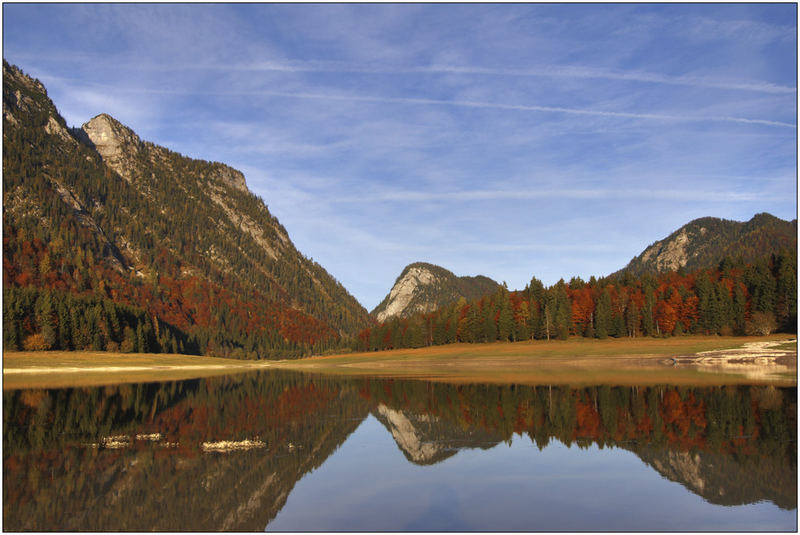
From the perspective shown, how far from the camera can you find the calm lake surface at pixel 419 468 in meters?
13.6

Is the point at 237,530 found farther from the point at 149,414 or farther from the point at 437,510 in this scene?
the point at 149,414

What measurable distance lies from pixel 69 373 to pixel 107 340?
A: 36.8 m

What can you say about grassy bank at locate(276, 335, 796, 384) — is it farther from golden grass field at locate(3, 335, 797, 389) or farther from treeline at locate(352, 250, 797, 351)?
treeline at locate(352, 250, 797, 351)

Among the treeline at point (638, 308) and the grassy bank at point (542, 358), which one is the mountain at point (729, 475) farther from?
the treeline at point (638, 308)

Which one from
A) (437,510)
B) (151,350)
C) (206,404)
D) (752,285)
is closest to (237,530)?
(437,510)

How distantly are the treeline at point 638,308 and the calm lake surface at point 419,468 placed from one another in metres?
84.8

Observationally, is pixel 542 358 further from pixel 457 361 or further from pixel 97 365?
pixel 97 365

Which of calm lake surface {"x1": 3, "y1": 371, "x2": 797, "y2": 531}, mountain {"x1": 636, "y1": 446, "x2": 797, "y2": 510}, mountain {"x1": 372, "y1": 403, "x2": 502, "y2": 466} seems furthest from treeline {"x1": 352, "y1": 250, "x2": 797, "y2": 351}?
mountain {"x1": 636, "y1": 446, "x2": 797, "y2": 510}

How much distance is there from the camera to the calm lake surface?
13.6 meters

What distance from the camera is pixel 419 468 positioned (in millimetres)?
19469

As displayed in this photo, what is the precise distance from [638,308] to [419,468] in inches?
4403

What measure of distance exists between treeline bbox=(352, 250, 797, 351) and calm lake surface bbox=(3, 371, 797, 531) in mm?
84801

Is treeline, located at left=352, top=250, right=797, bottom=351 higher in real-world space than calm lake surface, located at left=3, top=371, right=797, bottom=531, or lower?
higher

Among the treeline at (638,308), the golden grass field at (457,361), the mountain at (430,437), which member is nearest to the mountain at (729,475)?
the mountain at (430,437)
